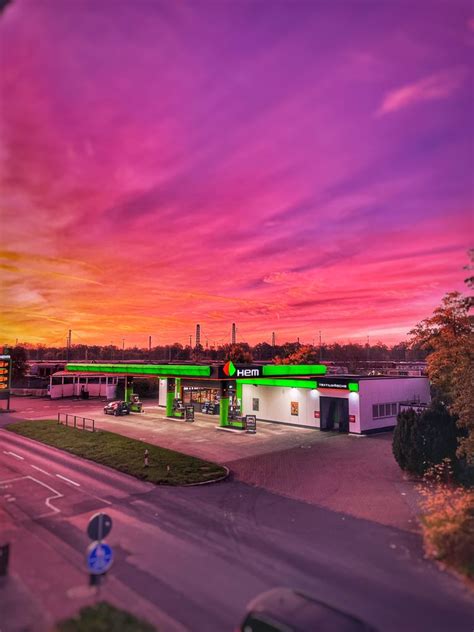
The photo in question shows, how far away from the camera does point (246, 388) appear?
146 feet

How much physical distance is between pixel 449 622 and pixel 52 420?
132ft

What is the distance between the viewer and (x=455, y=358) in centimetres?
2205

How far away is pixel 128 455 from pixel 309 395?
18109 millimetres

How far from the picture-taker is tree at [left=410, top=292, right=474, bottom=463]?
19.0 m

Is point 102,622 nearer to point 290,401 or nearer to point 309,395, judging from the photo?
point 309,395

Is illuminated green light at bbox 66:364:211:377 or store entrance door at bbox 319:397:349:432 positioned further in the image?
→ illuminated green light at bbox 66:364:211:377

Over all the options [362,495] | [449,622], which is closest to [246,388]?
[362,495]

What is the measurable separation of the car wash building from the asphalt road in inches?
689

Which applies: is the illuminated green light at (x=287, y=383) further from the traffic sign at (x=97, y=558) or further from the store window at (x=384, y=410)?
the traffic sign at (x=97, y=558)

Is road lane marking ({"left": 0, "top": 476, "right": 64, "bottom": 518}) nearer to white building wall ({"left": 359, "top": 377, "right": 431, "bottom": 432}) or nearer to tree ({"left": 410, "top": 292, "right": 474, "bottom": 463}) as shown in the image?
tree ({"left": 410, "top": 292, "right": 474, "bottom": 463})

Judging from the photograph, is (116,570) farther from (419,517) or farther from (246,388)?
(246,388)

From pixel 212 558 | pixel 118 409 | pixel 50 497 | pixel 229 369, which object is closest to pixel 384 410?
pixel 229 369

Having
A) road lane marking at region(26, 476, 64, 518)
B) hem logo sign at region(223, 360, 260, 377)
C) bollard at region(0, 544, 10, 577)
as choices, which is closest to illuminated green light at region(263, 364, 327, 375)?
hem logo sign at region(223, 360, 260, 377)

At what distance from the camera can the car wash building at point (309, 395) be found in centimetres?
3619
